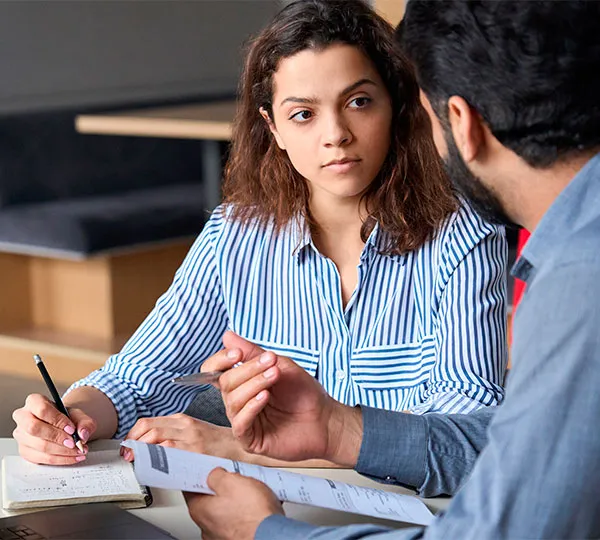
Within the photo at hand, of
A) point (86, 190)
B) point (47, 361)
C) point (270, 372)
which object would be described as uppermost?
point (270, 372)

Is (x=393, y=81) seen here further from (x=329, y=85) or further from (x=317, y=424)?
(x=317, y=424)

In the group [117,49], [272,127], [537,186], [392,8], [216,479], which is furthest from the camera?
[117,49]

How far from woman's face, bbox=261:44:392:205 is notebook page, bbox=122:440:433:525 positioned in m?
0.60

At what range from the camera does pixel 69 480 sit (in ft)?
4.10

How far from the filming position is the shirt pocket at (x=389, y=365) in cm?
171

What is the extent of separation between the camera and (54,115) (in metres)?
4.06

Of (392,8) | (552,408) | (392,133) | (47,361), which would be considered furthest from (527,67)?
(47,361)

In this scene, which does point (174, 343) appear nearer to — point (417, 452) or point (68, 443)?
point (68, 443)

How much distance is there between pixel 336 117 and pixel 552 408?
2.93ft

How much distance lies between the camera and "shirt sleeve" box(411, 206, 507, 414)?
5.11ft

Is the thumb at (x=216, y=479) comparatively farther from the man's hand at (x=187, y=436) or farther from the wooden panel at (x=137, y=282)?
the wooden panel at (x=137, y=282)

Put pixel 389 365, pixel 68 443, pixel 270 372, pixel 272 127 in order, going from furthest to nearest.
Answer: pixel 272 127 < pixel 389 365 < pixel 68 443 < pixel 270 372

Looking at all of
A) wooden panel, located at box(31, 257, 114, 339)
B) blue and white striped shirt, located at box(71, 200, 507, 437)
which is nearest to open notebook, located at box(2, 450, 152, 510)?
blue and white striped shirt, located at box(71, 200, 507, 437)

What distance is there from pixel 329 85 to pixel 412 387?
500 mm
